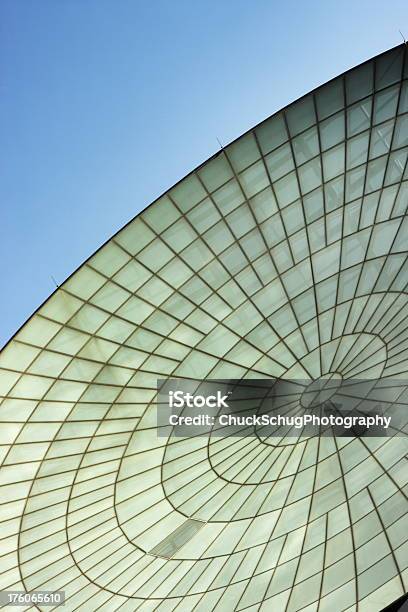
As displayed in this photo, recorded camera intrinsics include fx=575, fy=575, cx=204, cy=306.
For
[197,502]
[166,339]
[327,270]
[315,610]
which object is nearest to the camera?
[166,339]

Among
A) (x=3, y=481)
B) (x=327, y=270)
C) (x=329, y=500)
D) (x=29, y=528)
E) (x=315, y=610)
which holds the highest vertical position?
(x=327, y=270)

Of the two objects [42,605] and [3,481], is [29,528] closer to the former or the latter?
[3,481]

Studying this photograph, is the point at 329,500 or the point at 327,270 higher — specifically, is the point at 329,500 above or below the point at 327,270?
below

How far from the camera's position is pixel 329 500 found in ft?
118

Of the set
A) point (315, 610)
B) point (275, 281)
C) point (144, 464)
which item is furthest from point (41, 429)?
point (315, 610)

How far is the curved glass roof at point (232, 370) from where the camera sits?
78.6 ft

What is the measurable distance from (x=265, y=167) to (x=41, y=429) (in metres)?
15.5

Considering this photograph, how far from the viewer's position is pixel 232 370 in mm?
28844

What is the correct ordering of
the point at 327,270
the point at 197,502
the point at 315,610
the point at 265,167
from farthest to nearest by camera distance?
the point at 315,610, the point at 197,502, the point at 327,270, the point at 265,167

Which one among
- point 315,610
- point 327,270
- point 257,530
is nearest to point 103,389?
point 327,270

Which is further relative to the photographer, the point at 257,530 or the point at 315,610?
the point at 315,610

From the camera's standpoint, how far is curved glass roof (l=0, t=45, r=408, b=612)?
78.6ft

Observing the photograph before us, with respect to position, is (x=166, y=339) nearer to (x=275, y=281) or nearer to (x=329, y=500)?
(x=275, y=281)

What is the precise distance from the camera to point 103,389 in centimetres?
2648
